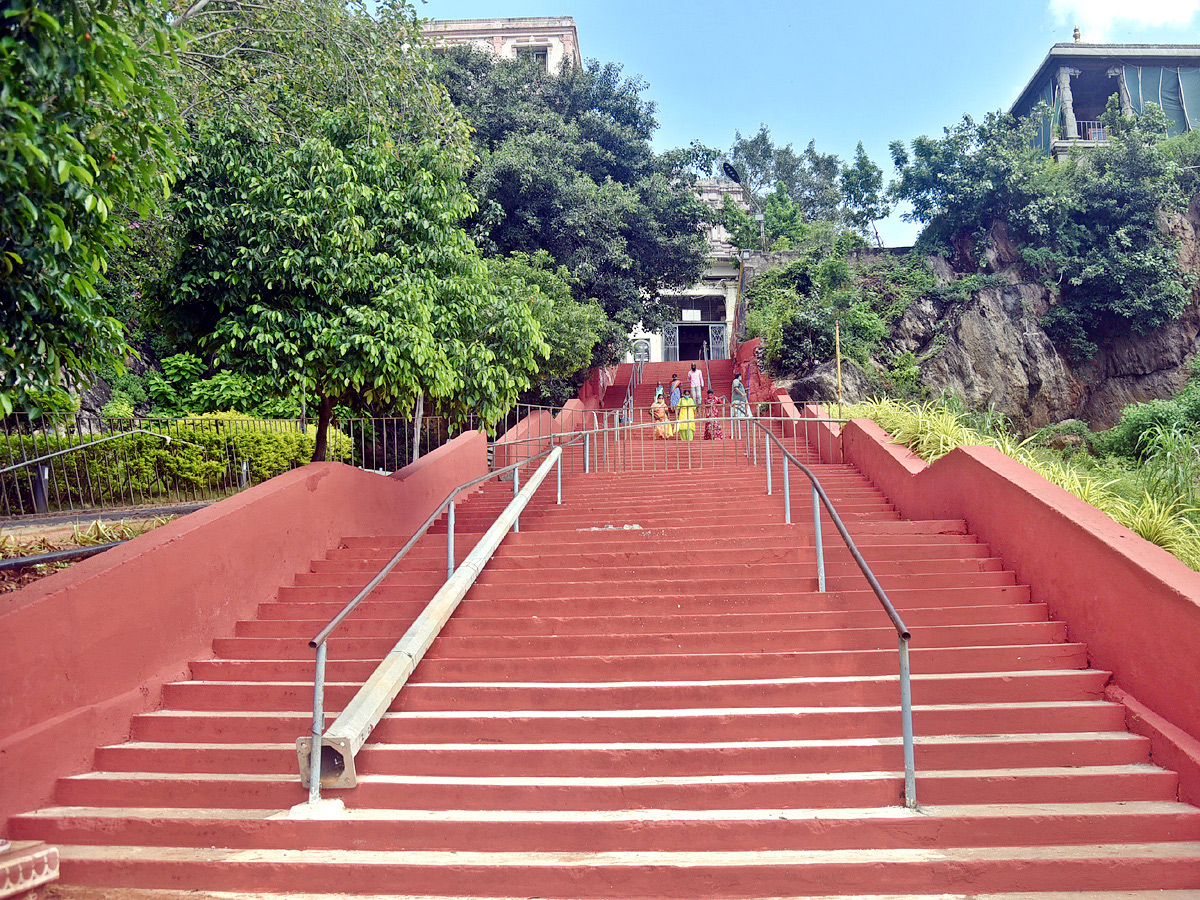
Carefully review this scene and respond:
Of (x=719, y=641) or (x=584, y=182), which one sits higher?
(x=584, y=182)

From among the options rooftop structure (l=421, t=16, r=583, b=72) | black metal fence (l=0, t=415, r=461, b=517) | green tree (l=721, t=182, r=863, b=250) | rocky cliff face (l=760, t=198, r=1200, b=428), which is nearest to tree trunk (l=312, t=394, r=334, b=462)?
black metal fence (l=0, t=415, r=461, b=517)

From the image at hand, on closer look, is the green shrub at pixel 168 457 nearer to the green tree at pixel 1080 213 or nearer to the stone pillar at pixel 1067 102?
the green tree at pixel 1080 213

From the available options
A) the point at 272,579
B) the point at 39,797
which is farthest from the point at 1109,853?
the point at 272,579

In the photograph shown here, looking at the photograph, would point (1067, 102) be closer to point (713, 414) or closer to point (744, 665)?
point (713, 414)

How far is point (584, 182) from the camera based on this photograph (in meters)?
19.5

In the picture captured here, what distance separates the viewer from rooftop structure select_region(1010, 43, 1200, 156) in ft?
82.9

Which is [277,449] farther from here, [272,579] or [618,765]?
[618,765]

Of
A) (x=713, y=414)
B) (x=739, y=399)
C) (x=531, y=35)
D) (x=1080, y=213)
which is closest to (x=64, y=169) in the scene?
(x=739, y=399)

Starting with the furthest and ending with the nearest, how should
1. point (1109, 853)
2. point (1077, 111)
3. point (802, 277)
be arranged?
point (1077, 111), point (802, 277), point (1109, 853)

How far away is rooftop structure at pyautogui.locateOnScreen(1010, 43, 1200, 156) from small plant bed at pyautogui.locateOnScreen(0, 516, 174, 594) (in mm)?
28275

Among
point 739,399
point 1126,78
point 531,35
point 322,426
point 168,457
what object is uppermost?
point 531,35

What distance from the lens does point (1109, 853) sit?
12.1 feet

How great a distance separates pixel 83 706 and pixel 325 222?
16.2 feet

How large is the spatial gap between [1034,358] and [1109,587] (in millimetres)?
19736
